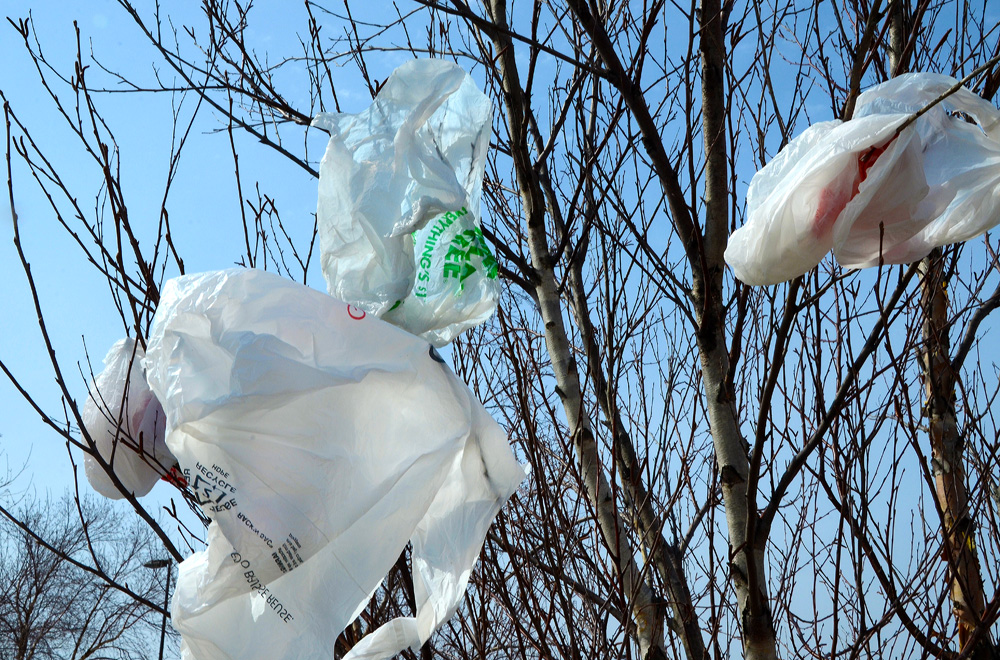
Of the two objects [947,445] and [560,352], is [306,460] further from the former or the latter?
[947,445]

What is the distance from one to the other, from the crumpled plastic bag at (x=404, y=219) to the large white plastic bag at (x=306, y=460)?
0.10m

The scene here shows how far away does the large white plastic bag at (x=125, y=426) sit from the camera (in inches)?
64.8

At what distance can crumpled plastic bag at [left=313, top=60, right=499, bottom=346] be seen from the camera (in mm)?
1292

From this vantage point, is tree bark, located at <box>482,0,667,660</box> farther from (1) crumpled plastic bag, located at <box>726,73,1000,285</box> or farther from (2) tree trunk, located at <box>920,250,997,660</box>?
(2) tree trunk, located at <box>920,250,997,660</box>

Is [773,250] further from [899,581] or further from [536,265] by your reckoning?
[899,581]

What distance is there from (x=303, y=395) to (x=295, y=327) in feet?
0.39

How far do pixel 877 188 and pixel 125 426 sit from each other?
1.59 m

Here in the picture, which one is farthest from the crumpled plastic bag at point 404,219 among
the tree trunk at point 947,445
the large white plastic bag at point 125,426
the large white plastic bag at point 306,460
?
the tree trunk at point 947,445

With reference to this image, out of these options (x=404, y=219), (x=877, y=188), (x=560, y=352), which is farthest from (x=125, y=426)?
(x=877, y=188)

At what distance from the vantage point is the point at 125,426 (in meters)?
1.65

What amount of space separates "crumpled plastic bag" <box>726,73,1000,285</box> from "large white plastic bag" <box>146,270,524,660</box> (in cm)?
58

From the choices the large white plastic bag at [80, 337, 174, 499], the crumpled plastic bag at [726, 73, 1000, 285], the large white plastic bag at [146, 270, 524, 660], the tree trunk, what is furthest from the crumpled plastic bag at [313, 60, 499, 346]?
the tree trunk

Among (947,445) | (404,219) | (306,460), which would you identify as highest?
(947,445)

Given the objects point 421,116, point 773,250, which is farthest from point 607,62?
point 773,250
